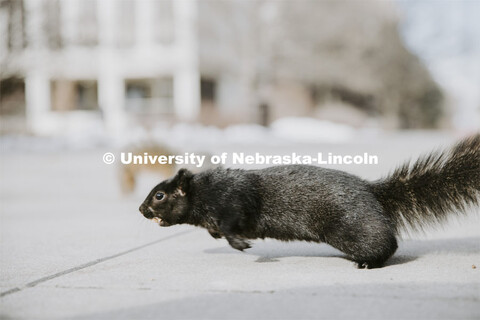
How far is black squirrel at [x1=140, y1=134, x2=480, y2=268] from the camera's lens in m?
4.44

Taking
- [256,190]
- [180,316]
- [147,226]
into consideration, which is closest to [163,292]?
[180,316]

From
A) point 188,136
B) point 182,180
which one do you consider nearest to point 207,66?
point 188,136

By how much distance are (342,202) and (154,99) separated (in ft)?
117

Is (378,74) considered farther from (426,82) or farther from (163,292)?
(163,292)

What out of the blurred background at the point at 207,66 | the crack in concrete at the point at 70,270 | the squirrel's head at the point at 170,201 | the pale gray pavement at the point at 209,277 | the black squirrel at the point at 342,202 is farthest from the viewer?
the blurred background at the point at 207,66

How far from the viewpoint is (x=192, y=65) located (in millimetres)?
37094

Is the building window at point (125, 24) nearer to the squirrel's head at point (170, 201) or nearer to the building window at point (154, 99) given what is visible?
the building window at point (154, 99)

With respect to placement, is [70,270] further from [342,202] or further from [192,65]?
[192,65]

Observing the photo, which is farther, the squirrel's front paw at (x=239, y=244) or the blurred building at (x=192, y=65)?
the blurred building at (x=192, y=65)

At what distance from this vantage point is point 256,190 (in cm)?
477

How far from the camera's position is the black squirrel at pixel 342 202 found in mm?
4441

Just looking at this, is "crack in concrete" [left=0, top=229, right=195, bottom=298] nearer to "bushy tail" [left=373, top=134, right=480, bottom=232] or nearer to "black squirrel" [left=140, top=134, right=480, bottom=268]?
"black squirrel" [left=140, top=134, right=480, bottom=268]

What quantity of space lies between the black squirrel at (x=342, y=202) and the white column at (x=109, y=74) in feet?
107

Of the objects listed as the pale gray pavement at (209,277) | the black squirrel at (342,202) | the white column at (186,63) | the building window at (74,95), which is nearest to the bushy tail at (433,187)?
the black squirrel at (342,202)
